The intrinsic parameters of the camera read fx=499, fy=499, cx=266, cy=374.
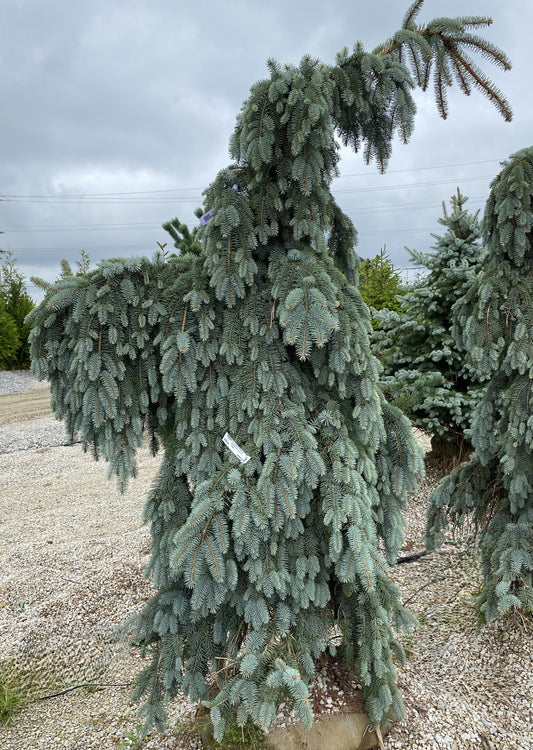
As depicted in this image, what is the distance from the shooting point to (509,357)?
311cm

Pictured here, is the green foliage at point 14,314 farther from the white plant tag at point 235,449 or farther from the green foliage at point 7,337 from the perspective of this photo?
the white plant tag at point 235,449

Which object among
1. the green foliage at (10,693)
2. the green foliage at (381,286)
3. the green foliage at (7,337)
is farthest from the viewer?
the green foliage at (7,337)

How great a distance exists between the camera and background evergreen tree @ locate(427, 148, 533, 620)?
300 centimetres

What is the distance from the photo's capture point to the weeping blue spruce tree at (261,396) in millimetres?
1953

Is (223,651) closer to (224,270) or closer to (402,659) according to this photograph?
(402,659)

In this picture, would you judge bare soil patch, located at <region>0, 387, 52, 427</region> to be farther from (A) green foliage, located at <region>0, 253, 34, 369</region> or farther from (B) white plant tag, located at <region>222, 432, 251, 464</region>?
(B) white plant tag, located at <region>222, 432, 251, 464</region>

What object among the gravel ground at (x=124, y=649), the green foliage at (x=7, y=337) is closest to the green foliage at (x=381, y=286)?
the gravel ground at (x=124, y=649)

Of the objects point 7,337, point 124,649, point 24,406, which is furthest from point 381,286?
point 7,337

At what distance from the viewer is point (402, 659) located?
245 cm

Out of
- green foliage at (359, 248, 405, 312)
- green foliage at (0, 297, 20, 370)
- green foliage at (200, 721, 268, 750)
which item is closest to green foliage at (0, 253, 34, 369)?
green foliage at (0, 297, 20, 370)

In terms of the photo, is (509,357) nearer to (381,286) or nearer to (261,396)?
(261,396)

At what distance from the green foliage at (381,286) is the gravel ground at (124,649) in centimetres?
428

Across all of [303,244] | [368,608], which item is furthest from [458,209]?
[368,608]

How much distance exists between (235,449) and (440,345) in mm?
4194
